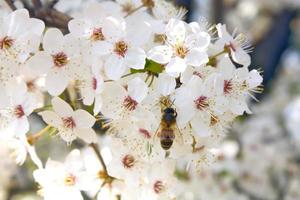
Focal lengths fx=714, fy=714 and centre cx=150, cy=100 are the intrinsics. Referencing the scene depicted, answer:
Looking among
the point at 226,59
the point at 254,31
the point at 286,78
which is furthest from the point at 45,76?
the point at 286,78

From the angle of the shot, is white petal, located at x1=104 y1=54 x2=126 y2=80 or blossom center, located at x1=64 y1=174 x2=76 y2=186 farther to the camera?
blossom center, located at x1=64 y1=174 x2=76 y2=186

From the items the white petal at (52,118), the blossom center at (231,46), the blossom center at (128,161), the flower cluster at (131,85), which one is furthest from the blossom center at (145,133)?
the blossom center at (231,46)

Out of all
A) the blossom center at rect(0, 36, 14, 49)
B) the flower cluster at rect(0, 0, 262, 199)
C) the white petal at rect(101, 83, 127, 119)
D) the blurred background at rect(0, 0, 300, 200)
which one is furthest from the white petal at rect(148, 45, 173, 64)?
the blurred background at rect(0, 0, 300, 200)

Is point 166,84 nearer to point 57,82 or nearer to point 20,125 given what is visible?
point 57,82

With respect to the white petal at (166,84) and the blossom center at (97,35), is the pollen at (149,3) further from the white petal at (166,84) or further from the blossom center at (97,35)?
the white petal at (166,84)

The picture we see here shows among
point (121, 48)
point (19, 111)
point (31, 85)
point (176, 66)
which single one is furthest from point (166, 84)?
point (31, 85)

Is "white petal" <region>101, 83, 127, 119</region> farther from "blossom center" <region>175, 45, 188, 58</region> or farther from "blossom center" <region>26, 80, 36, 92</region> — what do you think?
"blossom center" <region>26, 80, 36, 92</region>

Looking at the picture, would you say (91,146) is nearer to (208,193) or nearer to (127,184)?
(127,184)
